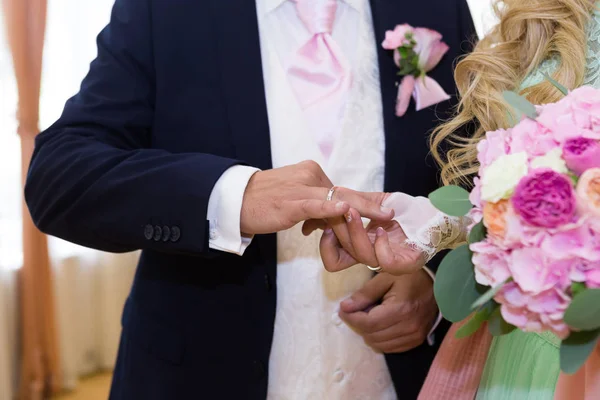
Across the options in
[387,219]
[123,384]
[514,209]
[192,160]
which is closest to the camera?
[514,209]

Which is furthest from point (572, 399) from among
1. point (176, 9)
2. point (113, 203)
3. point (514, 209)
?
point (176, 9)

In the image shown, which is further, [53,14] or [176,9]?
[53,14]

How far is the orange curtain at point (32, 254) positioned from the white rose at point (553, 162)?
9.13 ft

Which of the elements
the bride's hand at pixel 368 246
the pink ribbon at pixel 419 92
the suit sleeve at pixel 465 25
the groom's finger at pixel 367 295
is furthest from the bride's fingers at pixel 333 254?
the suit sleeve at pixel 465 25

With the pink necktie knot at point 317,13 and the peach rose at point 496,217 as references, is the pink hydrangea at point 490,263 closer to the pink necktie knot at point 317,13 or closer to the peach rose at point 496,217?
the peach rose at point 496,217

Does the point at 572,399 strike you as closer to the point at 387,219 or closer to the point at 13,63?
the point at 387,219

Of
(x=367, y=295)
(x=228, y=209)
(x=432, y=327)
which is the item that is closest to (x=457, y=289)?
(x=228, y=209)

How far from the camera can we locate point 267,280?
1428 millimetres

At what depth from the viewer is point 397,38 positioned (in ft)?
5.00

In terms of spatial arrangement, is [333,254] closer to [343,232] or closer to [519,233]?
[343,232]

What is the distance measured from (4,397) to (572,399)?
115 inches

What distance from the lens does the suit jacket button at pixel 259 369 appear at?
143cm

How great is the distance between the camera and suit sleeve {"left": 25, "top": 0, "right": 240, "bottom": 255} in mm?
1244

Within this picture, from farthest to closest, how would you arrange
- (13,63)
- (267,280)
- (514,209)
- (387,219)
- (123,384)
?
(13,63)
(123,384)
(267,280)
(387,219)
(514,209)
